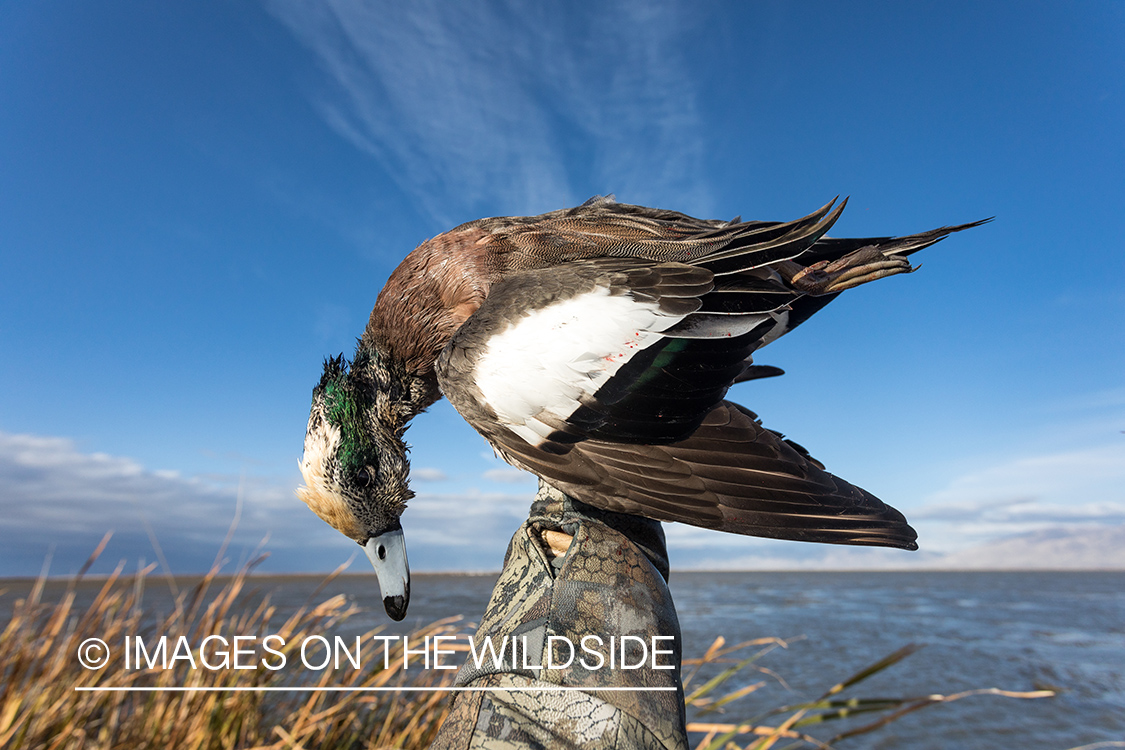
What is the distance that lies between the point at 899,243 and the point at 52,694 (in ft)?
14.6

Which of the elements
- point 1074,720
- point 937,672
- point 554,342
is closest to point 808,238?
point 554,342

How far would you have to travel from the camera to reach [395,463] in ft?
6.47

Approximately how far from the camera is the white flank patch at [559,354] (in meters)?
1.54

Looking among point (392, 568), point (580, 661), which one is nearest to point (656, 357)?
point (580, 661)

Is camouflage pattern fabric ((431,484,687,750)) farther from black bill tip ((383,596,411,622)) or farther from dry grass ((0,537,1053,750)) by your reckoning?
dry grass ((0,537,1053,750))

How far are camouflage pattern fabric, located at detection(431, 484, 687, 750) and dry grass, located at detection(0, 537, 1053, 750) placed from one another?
148 cm

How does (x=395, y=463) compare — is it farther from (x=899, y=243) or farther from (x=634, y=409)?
(x=899, y=243)

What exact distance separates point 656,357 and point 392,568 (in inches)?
47.8

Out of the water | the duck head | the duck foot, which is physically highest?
the duck foot

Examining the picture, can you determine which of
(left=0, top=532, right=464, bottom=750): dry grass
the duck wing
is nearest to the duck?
the duck wing

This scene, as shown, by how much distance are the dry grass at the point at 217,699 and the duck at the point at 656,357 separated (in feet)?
5.03

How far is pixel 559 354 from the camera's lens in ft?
5.13

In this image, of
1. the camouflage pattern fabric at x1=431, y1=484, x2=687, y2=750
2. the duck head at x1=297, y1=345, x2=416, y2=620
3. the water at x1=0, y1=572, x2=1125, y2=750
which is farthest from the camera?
the water at x1=0, y1=572, x2=1125, y2=750

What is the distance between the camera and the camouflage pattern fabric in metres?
1.31
